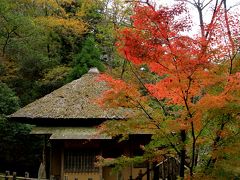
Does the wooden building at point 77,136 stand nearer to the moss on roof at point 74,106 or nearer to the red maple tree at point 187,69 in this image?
the moss on roof at point 74,106

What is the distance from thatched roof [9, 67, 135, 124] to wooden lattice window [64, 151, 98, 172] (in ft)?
4.98

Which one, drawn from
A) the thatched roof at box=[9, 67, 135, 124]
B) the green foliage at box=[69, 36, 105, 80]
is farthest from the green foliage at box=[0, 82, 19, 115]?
the green foliage at box=[69, 36, 105, 80]

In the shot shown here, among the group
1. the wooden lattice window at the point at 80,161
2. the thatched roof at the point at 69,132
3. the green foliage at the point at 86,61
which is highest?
the green foliage at the point at 86,61

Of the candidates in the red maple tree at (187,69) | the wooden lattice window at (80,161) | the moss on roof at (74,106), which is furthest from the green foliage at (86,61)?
the red maple tree at (187,69)

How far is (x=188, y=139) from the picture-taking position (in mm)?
8453

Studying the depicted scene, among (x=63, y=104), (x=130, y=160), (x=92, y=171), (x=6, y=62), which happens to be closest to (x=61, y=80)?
(x=6, y=62)

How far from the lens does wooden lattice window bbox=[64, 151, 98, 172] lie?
16.2 metres

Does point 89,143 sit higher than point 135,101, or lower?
lower

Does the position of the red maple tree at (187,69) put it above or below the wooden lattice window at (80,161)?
above

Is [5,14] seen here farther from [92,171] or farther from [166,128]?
[166,128]

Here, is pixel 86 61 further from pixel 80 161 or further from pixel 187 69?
pixel 187 69

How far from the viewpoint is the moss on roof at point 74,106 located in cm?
1628

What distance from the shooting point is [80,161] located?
16344mm

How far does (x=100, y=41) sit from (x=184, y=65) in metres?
22.5
